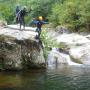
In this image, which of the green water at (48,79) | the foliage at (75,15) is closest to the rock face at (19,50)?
the green water at (48,79)

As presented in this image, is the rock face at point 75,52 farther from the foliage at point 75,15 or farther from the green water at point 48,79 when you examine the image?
the foliage at point 75,15

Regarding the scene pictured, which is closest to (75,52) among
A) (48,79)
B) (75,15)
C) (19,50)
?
(19,50)

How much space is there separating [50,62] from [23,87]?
15326 millimetres

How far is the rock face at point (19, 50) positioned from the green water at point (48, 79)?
1.57m

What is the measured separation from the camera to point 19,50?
35.6 metres

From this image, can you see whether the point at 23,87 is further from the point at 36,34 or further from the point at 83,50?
the point at 83,50

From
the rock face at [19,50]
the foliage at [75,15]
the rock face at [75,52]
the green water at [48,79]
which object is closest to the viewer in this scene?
the green water at [48,79]

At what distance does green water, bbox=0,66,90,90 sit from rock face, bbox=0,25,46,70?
157cm

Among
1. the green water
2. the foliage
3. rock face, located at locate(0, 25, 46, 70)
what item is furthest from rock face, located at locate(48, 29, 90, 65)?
the foliage

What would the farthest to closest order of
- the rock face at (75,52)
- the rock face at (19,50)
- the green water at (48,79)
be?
the rock face at (75,52) → the rock face at (19,50) → the green water at (48,79)

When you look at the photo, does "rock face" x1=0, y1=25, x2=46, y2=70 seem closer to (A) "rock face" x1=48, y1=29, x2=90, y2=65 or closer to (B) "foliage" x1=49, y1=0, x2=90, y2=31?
(A) "rock face" x1=48, y1=29, x2=90, y2=65

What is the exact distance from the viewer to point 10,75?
32156mm

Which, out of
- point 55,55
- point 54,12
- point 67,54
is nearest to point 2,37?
point 55,55

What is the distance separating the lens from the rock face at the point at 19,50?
35.2m
